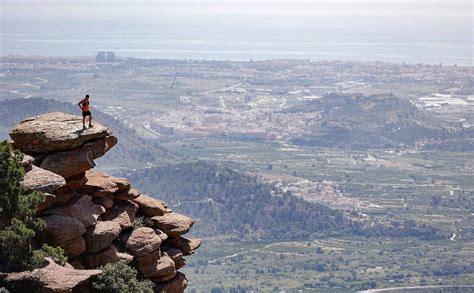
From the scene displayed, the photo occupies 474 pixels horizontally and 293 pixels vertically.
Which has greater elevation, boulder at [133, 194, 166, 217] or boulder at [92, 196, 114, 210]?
boulder at [92, 196, 114, 210]

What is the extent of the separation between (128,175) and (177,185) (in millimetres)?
14202

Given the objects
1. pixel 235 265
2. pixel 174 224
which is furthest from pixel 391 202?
pixel 174 224

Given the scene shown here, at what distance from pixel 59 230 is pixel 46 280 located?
2094 mm

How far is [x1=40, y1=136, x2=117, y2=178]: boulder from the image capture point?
2628 cm

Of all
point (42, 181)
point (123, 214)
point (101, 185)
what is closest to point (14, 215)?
point (42, 181)

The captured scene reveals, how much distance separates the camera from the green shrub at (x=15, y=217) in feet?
77.0

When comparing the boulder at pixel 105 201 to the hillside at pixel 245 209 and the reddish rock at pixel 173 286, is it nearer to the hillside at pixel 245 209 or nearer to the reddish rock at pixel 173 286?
the reddish rock at pixel 173 286

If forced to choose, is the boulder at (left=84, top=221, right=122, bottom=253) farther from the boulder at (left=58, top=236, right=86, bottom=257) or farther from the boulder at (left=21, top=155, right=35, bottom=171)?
the boulder at (left=21, top=155, right=35, bottom=171)

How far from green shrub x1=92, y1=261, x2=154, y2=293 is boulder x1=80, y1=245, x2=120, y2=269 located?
0.32 metres

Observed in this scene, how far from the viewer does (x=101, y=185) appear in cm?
2756

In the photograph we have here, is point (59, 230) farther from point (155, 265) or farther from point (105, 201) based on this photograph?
point (155, 265)

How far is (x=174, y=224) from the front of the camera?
29.1m

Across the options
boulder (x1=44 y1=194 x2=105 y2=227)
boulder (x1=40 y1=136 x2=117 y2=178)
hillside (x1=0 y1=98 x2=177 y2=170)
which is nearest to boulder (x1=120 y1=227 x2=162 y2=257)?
boulder (x1=44 y1=194 x2=105 y2=227)

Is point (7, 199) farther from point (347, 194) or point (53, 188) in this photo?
point (347, 194)
